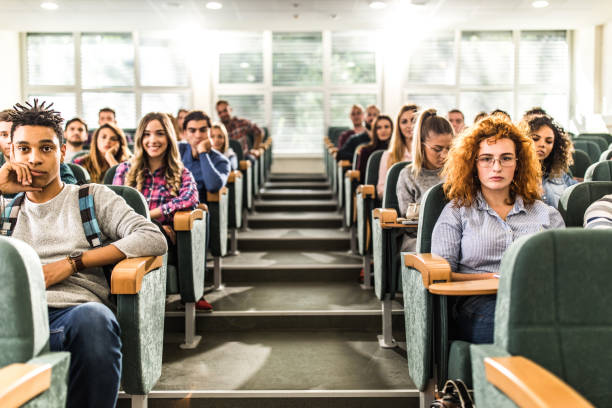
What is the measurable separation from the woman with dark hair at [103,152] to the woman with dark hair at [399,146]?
1.56m

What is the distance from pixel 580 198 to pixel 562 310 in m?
1.00

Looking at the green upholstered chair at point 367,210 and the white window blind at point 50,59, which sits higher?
the white window blind at point 50,59

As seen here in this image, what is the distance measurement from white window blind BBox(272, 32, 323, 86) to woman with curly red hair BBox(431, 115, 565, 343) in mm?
7528

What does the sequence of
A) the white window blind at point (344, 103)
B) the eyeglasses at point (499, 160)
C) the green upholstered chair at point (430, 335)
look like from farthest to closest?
the white window blind at point (344, 103)
the eyeglasses at point (499, 160)
the green upholstered chair at point (430, 335)

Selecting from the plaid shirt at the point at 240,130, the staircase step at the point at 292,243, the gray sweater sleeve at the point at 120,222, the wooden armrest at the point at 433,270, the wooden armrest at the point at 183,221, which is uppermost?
the plaid shirt at the point at 240,130

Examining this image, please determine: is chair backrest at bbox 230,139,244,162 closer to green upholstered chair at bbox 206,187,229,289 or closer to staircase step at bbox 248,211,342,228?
staircase step at bbox 248,211,342,228

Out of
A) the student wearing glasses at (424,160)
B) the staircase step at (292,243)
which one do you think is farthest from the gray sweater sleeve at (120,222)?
the staircase step at (292,243)

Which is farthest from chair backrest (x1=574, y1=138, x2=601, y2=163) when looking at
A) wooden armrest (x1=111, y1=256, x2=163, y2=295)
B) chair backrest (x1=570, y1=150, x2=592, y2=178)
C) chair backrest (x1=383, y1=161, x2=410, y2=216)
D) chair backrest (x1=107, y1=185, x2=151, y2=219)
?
wooden armrest (x1=111, y1=256, x2=163, y2=295)

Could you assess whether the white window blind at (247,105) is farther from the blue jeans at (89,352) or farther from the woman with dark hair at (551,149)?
the blue jeans at (89,352)

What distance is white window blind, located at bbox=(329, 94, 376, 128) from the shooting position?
9.26 m

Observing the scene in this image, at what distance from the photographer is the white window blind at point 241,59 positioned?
9102 mm

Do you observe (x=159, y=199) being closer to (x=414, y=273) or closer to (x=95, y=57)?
(x=414, y=273)

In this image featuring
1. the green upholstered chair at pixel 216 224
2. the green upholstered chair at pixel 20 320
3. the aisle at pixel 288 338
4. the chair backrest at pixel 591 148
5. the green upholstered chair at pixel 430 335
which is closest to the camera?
the green upholstered chair at pixel 20 320

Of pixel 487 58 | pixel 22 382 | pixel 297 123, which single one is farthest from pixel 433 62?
pixel 22 382
